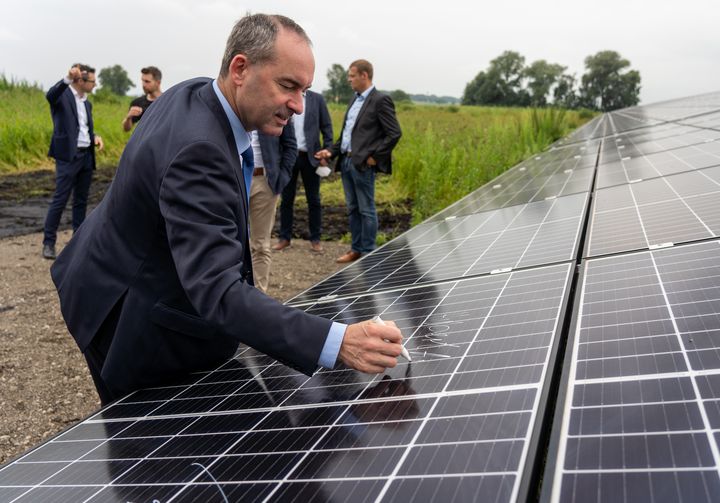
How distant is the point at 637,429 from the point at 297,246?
8674 millimetres

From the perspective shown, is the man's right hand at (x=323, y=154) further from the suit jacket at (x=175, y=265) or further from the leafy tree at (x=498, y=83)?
the leafy tree at (x=498, y=83)

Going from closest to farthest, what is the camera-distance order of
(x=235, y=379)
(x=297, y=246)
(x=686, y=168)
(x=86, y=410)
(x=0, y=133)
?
(x=235, y=379) → (x=86, y=410) → (x=686, y=168) → (x=297, y=246) → (x=0, y=133)

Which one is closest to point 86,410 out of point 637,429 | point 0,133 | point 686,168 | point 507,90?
point 637,429

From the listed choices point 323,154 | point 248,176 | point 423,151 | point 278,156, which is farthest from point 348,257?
point 248,176

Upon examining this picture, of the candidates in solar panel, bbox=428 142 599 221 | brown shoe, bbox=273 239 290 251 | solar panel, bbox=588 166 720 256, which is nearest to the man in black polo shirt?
brown shoe, bbox=273 239 290 251

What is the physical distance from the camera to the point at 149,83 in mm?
9289

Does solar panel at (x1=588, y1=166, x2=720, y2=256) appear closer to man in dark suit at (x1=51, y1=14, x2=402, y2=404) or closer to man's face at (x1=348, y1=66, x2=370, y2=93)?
man in dark suit at (x1=51, y1=14, x2=402, y2=404)

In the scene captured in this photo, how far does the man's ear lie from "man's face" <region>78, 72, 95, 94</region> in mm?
7881

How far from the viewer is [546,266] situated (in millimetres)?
2971

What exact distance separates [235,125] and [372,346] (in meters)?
1.03

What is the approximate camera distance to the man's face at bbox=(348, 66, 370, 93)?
8422 mm

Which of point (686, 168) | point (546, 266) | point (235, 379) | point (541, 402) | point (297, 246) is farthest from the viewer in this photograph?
point (297, 246)

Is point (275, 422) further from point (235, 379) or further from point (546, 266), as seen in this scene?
point (546, 266)

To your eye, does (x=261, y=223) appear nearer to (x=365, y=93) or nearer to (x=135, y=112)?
(x=365, y=93)
